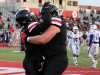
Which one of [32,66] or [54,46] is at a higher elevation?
[54,46]

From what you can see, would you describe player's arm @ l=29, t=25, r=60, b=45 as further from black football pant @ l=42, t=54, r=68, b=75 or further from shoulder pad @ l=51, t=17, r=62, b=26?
black football pant @ l=42, t=54, r=68, b=75

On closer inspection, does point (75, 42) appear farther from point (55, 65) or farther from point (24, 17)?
point (55, 65)

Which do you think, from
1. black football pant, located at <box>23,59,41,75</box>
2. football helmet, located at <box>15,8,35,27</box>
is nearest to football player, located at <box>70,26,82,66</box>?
Answer: football helmet, located at <box>15,8,35,27</box>

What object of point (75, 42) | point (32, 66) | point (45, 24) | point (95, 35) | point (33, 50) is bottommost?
point (75, 42)

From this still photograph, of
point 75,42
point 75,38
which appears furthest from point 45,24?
point 75,38

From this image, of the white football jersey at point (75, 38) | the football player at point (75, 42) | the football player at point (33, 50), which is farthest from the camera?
the white football jersey at point (75, 38)

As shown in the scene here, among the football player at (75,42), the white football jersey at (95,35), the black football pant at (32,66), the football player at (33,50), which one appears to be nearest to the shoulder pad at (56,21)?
the football player at (33,50)

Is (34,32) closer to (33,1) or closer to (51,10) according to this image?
(51,10)

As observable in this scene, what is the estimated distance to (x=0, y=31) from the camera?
2658 cm

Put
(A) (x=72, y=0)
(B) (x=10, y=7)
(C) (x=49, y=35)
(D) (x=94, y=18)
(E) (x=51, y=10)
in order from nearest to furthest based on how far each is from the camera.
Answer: (C) (x=49, y=35), (E) (x=51, y=10), (B) (x=10, y=7), (D) (x=94, y=18), (A) (x=72, y=0)

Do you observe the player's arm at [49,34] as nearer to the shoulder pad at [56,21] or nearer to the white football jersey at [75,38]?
the shoulder pad at [56,21]

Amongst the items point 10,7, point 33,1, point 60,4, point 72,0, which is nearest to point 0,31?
point 10,7

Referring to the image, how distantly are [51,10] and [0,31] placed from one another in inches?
923

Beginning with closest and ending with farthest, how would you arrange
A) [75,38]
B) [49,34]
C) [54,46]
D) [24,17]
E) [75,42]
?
[49,34], [54,46], [24,17], [75,42], [75,38]
